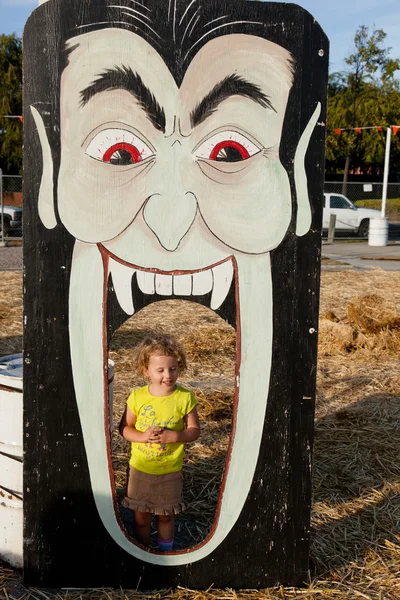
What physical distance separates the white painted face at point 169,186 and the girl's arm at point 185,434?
24 centimetres

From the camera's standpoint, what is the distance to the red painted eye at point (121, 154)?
2.56m

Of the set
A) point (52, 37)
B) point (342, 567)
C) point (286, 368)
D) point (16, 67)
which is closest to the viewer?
point (52, 37)

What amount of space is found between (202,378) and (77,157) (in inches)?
144

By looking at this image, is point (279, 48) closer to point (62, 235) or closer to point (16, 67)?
point (62, 235)

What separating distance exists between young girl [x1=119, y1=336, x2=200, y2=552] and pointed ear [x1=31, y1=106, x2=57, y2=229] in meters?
0.68

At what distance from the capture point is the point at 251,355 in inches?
107

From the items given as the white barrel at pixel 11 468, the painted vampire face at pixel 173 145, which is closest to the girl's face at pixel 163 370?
the white barrel at pixel 11 468

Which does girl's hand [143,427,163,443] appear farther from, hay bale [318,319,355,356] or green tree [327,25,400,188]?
→ green tree [327,25,400,188]

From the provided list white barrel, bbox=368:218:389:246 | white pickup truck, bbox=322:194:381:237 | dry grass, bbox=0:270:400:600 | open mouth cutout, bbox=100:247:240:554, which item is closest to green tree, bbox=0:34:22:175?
white pickup truck, bbox=322:194:381:237

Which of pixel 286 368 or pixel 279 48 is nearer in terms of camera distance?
pixel 279 48

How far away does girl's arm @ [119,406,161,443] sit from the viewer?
276 cm

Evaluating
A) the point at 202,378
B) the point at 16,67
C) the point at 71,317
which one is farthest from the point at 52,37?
the point at 16,67

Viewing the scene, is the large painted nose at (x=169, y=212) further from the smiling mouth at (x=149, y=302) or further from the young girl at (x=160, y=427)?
the young girl at (x=160, y=427)

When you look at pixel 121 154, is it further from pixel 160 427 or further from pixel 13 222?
pixel 13 222
